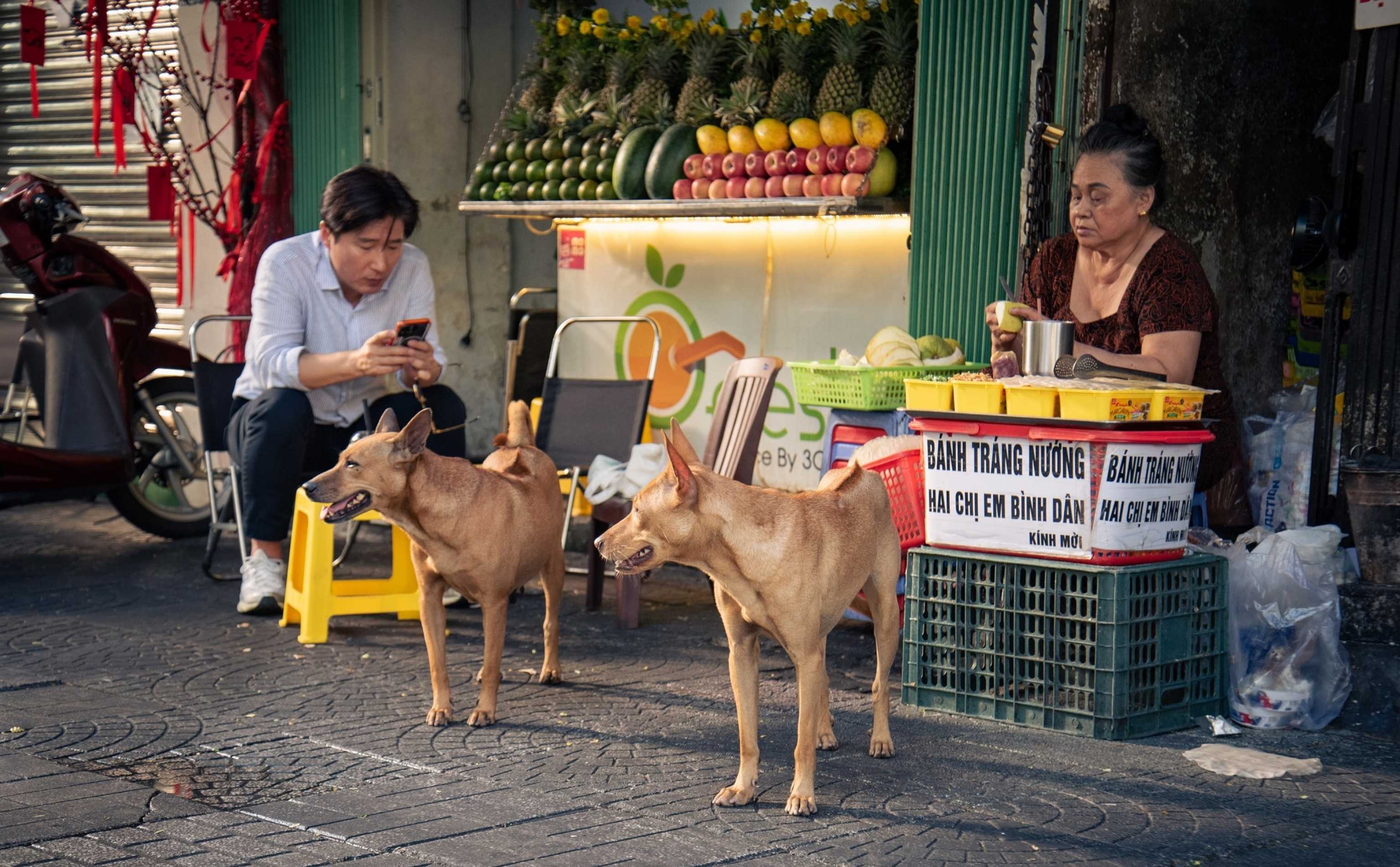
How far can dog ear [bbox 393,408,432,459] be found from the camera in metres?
4.65

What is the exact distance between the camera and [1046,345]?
15.6ft

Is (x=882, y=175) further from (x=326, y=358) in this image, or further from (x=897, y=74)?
(x=326, y=358)

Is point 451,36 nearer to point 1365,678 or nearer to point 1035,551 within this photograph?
point 1035,551

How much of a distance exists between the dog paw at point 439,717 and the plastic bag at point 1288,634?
2.54 meters

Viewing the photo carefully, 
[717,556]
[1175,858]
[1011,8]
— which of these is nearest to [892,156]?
[1011,8]

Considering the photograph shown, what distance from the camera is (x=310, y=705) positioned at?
4.84m

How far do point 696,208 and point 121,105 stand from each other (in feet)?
13.1

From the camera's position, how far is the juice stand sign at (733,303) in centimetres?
779

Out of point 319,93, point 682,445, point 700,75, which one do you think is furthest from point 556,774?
point 319,93

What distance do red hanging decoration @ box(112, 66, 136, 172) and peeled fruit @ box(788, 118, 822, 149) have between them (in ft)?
13.3

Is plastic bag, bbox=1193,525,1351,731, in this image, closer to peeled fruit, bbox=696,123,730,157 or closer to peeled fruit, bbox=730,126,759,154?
peeled fruit, bbox=730,126,759,154

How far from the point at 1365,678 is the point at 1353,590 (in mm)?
283

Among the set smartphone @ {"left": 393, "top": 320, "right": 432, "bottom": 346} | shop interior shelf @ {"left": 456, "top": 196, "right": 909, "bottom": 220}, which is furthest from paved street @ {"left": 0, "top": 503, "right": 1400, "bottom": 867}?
shop interior shelf @ {"left": 456, "top": 196, "right": 909, "bottom": 220}

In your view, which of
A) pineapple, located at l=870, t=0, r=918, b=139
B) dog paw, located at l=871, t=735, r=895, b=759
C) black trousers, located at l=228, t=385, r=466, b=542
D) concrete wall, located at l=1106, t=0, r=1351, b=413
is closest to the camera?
dog paw, located at l=871, t=735, r=895, b=759
